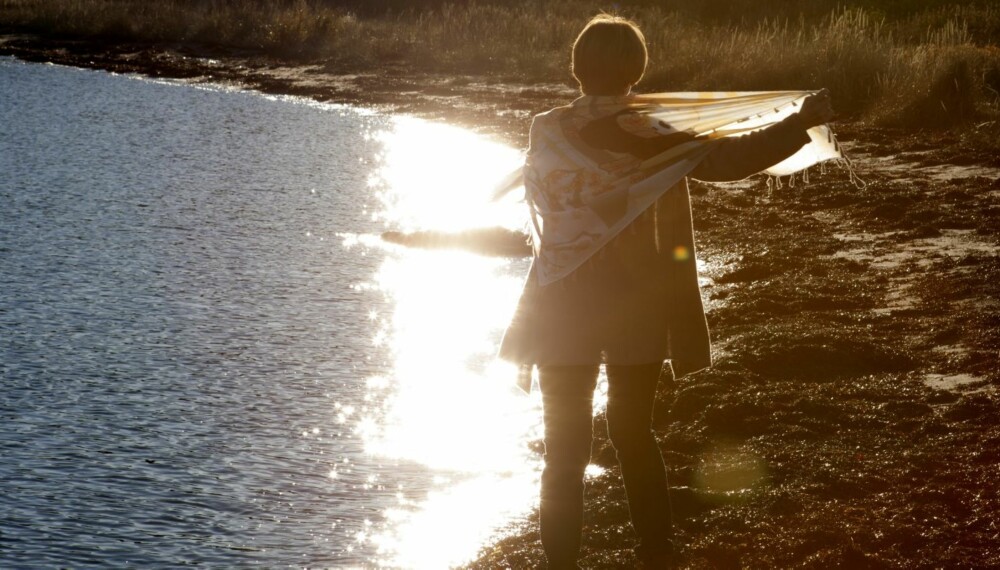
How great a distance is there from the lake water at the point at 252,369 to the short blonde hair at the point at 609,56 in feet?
2.72

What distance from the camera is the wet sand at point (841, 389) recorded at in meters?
4.91

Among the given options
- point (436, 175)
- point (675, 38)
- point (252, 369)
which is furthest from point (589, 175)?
point (675, 38)

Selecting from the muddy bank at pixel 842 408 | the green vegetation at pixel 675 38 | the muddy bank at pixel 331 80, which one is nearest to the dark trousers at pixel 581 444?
the muddy bank at pixel 842 408

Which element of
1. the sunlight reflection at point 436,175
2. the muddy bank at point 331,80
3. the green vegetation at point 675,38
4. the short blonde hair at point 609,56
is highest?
the short blonde hair at point 609,56

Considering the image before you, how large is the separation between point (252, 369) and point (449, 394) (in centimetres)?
141

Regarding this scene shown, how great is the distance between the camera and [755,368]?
729 cm

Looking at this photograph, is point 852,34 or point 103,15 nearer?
point 852,34

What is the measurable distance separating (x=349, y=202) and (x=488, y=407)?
24.3 ft

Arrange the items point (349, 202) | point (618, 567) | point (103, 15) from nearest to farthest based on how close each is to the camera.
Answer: point (618, 567), point (349, 202), point (103, 15)

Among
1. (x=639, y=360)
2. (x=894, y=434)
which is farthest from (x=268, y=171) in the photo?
(x=639, y=360)

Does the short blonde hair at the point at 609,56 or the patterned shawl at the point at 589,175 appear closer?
the short blonde hair at the point at 609,56

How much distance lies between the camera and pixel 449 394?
7.75m

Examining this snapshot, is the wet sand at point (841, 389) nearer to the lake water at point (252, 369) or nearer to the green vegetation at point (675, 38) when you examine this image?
the lake water at point (252, 369)

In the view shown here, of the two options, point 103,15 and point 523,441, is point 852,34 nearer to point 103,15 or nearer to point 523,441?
point 523,441
